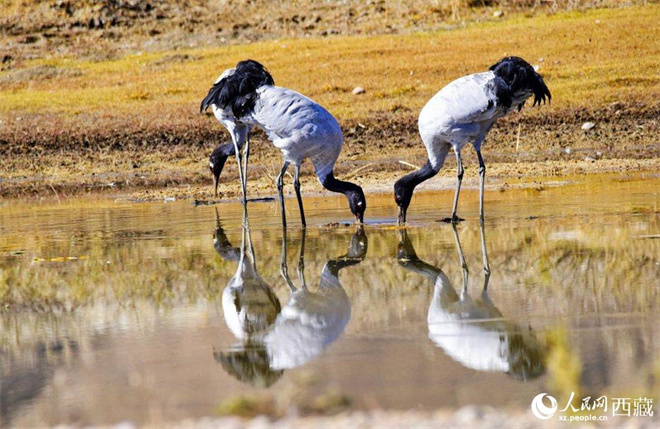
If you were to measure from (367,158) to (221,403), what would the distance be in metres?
12.2

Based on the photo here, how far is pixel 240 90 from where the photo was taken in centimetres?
1023

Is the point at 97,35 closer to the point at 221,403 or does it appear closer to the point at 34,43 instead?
the point at 34,43

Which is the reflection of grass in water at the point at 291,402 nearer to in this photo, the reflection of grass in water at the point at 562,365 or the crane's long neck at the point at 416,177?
the reflection of grass in water at the point at 562,365

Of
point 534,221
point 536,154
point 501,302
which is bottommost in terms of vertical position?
point 536,154

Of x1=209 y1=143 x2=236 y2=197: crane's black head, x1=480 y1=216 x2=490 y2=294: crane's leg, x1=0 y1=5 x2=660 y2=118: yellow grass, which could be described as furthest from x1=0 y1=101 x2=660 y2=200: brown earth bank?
x1=480 y1=216 x2=490 y2=294: crane's leg

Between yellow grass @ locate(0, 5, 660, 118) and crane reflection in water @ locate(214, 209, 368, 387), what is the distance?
37.6 ft

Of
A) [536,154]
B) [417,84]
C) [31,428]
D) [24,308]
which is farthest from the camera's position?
[417,84]

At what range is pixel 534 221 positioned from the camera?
928 centimetres

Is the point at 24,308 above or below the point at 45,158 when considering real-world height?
above

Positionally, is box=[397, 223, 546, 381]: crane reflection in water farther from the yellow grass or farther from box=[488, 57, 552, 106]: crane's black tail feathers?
the yellow grass

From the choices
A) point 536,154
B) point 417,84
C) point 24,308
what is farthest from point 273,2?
point 24,308

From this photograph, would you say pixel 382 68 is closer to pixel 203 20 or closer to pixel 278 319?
pixel 203 20

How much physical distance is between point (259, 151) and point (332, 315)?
439 inches

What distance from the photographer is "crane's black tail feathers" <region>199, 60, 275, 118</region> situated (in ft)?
33.4
